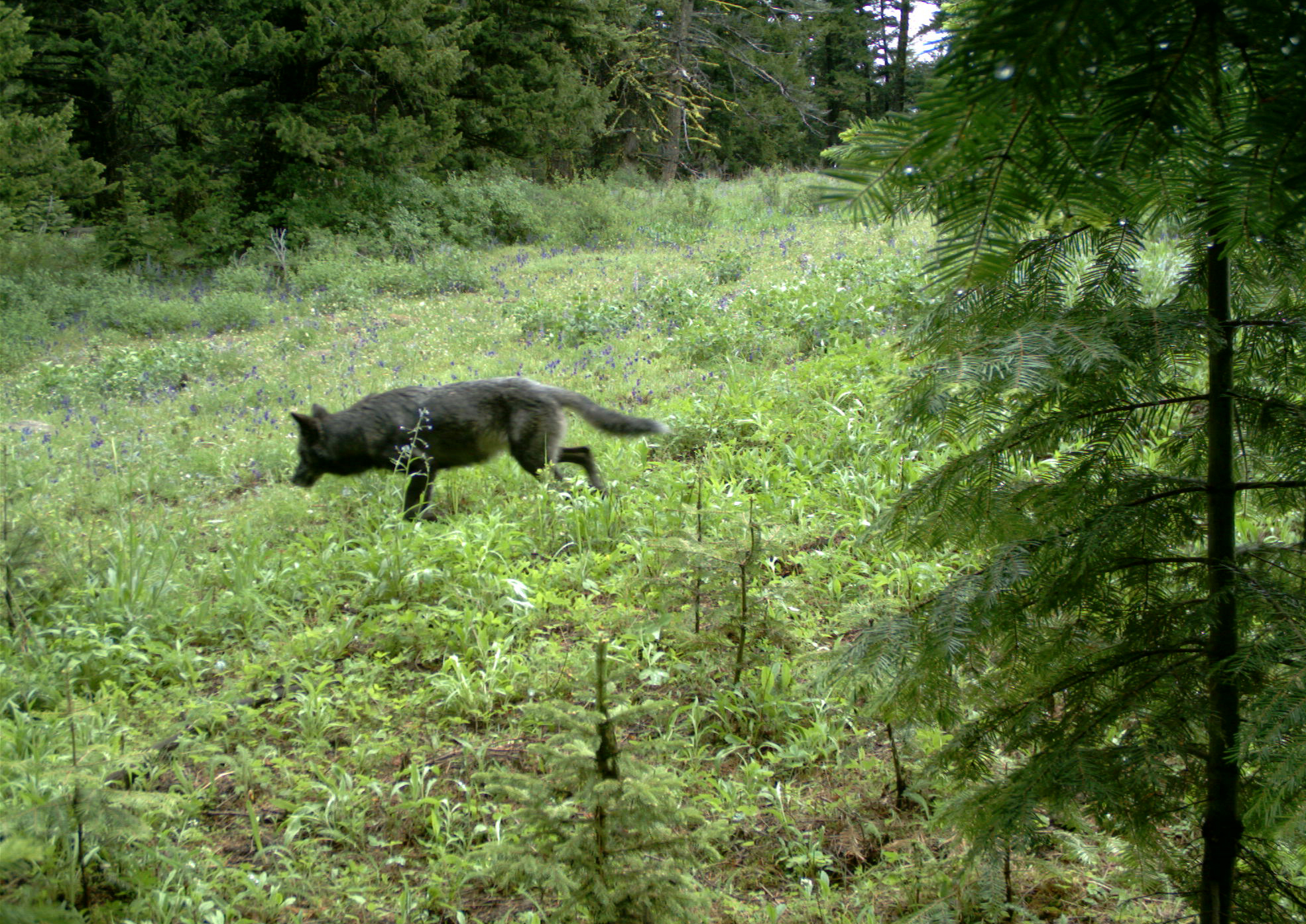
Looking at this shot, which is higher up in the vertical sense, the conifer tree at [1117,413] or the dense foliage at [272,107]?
the dense foliage at [272,107]

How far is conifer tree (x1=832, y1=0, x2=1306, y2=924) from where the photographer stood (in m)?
1.05

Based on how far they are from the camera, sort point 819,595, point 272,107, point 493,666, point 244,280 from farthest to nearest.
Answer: point 272,107 < point 244,280 < point 819,595 < point 493,666

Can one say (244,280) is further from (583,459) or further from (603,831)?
(603,831)

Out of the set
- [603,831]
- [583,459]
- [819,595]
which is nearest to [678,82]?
[583,459]

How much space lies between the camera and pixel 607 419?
20.0 feet

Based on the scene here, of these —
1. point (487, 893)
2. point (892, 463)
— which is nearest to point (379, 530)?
point (487, 893)

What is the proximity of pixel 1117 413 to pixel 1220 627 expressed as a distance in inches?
19.5

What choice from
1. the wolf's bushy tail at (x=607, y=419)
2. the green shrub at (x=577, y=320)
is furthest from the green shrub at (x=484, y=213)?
the wolf's bushy tail at (x=607, y=419)

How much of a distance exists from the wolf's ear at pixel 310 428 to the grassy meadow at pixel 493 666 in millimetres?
595

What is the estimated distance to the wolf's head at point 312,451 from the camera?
5.89 metres

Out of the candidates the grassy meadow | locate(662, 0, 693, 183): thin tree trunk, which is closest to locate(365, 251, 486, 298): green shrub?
the grassy meadow

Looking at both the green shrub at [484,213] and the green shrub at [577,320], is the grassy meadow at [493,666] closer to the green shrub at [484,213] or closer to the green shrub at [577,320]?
the green shrub at [577,320]

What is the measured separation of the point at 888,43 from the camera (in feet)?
144

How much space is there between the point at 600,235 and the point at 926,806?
62.9 ft
